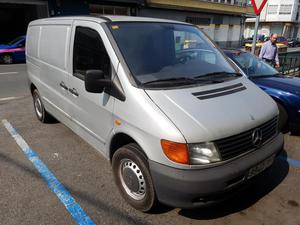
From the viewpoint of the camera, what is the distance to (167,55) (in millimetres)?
3182

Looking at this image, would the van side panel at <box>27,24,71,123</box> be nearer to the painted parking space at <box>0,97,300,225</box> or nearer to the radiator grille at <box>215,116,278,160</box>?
the painted parking space at <box>0,97,300,225</box>

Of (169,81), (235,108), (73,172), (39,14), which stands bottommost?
(73,172)

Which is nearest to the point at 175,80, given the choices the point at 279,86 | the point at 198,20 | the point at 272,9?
the point at 279,86

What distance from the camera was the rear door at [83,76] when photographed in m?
2.90

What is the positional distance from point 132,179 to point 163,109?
0.87 m

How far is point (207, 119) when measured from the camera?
7.73 feet

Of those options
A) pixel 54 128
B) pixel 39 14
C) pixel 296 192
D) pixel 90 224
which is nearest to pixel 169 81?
pixel 90 224

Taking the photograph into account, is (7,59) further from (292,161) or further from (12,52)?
(292,161)

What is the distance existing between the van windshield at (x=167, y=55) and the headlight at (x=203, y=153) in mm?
781

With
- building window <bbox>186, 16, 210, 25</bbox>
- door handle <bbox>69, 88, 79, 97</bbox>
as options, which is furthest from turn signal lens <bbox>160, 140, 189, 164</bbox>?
building window <bbox>186, 16, 210, 25</bbox>

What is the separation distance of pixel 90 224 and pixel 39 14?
21.7m

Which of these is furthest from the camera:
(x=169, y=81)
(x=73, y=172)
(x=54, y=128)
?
(x=54, y=128)

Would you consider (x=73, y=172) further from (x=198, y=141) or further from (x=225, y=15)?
(x=225, y=15)

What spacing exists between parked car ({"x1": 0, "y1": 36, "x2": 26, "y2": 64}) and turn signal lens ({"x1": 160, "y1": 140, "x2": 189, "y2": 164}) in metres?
15.5
